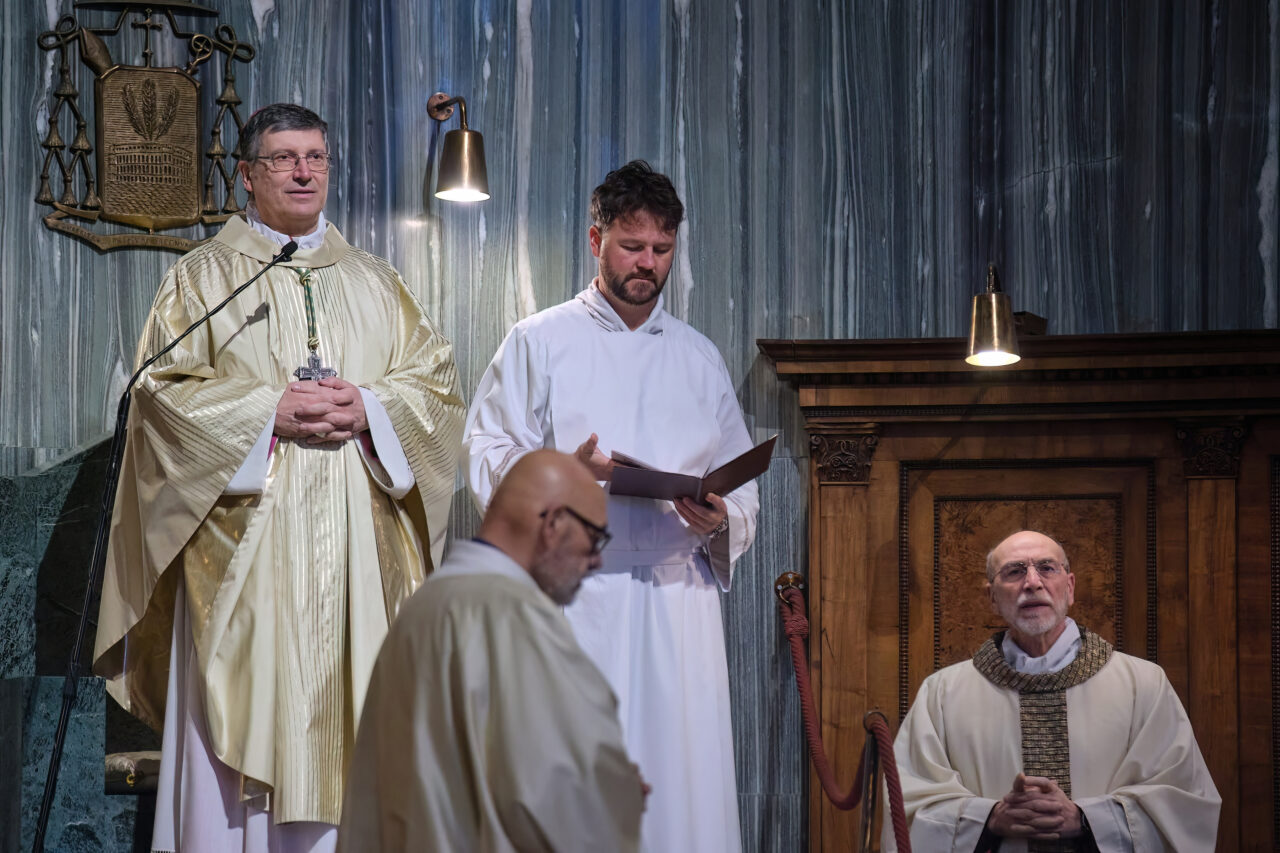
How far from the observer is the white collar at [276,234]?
18.4 feet

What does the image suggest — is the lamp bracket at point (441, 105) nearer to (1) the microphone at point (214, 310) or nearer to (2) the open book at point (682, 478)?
(1) the microphone at point (214, 310)

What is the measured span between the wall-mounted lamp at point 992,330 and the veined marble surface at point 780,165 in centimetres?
67

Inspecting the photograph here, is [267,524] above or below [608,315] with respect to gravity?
below

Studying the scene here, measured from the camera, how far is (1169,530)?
630cm

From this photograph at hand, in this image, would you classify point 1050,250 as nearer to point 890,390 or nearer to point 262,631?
point 890,390

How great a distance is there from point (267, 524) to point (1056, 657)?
9.19ft

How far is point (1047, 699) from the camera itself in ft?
19.2

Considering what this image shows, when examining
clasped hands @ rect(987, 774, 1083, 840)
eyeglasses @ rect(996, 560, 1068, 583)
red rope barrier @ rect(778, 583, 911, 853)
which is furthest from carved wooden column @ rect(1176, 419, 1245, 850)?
red rope barrier @ rect(778, 583, 911, 853)

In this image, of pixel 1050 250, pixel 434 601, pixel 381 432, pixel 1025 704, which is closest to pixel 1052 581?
pixel 1025 704

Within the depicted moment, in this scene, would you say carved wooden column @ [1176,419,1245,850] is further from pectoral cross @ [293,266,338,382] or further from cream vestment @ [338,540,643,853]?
cream vestment @ [338,540,643,853]

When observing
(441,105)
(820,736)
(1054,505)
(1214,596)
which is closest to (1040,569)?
(1054,505)

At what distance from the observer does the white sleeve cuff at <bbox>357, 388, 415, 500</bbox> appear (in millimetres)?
5332

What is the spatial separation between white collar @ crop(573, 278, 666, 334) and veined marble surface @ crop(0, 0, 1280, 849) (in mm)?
690

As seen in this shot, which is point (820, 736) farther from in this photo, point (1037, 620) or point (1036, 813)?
point (1036, 813)
